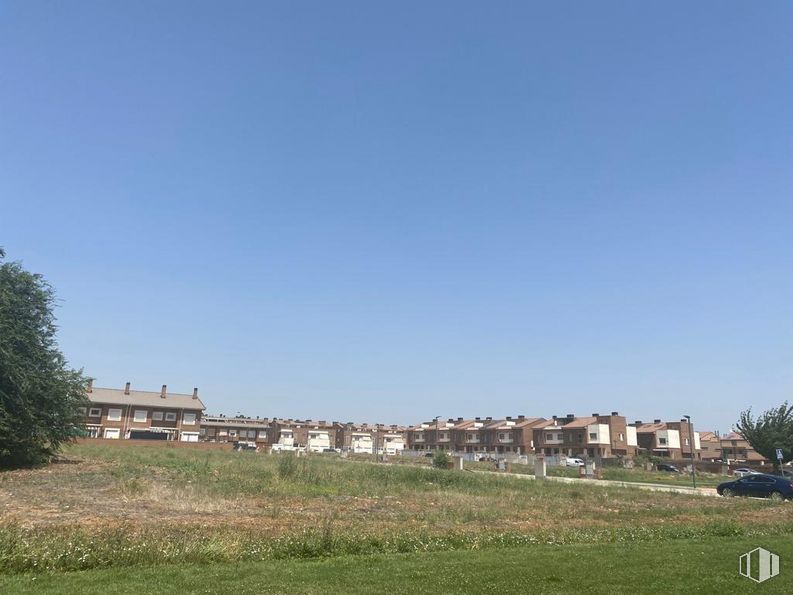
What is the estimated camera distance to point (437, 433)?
442 feet

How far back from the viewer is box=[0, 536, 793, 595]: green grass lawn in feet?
31.3

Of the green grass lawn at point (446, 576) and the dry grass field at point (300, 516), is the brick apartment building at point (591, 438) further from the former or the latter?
the green grass lawn at point (446, 576)

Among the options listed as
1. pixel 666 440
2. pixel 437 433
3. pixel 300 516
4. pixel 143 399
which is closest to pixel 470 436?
pixel 437 433

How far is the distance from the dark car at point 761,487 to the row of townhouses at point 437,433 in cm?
4952

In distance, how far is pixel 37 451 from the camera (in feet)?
129

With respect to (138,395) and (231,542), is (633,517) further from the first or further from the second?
(138,395)

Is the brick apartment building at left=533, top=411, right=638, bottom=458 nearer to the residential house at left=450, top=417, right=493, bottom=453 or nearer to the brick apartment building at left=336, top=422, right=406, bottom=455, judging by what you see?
the residential house at left=450, top=417, right=493, bottom=453

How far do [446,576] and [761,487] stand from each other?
33099 mm

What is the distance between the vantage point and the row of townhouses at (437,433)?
91.6 m

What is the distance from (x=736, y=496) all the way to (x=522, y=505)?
17.9 m

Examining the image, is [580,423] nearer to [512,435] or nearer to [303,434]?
[512,435]

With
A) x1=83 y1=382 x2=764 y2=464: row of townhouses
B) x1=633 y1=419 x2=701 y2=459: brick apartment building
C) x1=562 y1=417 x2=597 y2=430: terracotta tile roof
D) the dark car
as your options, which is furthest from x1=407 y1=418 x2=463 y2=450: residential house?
the dark car

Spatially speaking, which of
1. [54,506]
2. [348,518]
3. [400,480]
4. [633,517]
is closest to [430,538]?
[348,518]

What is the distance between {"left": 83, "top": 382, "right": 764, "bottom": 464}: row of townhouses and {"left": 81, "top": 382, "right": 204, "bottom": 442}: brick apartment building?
0.14 m
